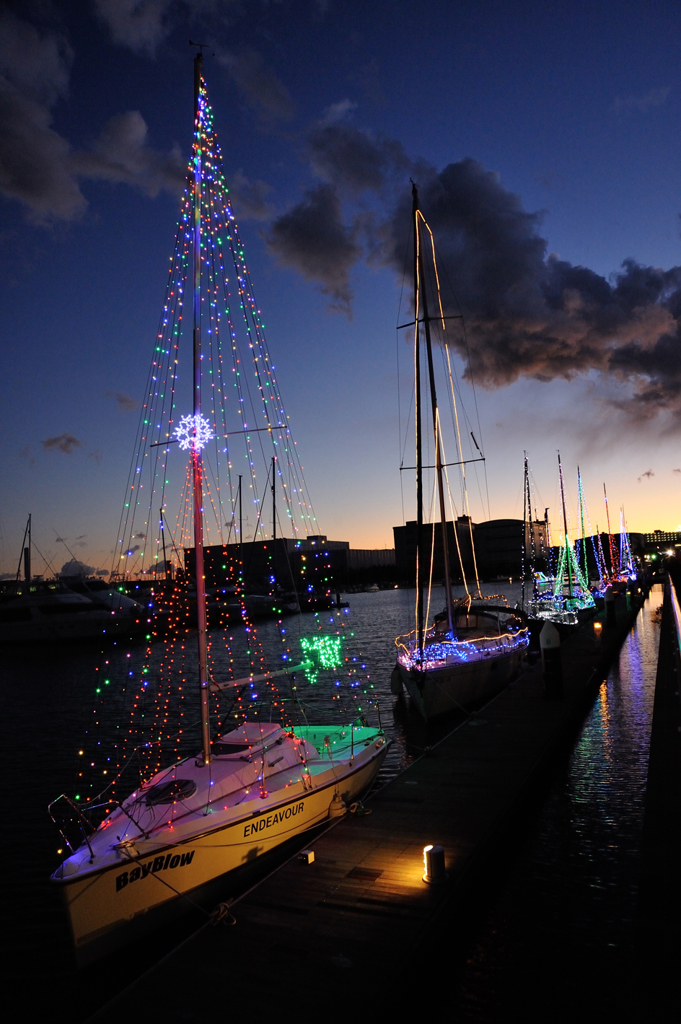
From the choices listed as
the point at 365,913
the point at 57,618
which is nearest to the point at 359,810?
the point at 365,913

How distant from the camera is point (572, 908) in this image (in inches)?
352

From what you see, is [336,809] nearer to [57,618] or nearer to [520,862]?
[520,862]

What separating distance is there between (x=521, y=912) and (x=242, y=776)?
4425 mm

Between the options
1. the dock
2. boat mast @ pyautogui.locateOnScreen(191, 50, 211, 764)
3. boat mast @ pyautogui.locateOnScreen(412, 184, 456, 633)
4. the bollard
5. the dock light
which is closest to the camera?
the dock

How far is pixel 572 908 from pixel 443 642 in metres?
13.3

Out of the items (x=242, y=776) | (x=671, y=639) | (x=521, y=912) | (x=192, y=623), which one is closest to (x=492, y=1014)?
(x=521, y=912)

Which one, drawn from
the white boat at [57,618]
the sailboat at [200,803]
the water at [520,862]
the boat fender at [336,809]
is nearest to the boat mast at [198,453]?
the sailboat at [200,803]

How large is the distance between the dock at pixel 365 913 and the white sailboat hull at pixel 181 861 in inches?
32.2

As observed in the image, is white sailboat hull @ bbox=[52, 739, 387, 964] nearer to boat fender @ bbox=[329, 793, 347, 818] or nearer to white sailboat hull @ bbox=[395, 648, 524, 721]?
boat fender @ bbox=[329, 793, 347, 818]

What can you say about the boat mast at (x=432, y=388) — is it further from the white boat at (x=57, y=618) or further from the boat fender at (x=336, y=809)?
the white boat at (x=57, y=618)

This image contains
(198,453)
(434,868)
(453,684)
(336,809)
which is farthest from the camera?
(453,684)

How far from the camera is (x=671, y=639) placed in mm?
32000

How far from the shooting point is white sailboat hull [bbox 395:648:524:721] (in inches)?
770

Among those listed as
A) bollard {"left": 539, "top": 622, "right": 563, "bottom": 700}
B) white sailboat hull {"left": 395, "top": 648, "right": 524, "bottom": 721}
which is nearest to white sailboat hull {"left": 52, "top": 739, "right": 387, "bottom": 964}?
white sailboat hull {"left": 395, "top": 648, "right": 524, "bottom": 721}
